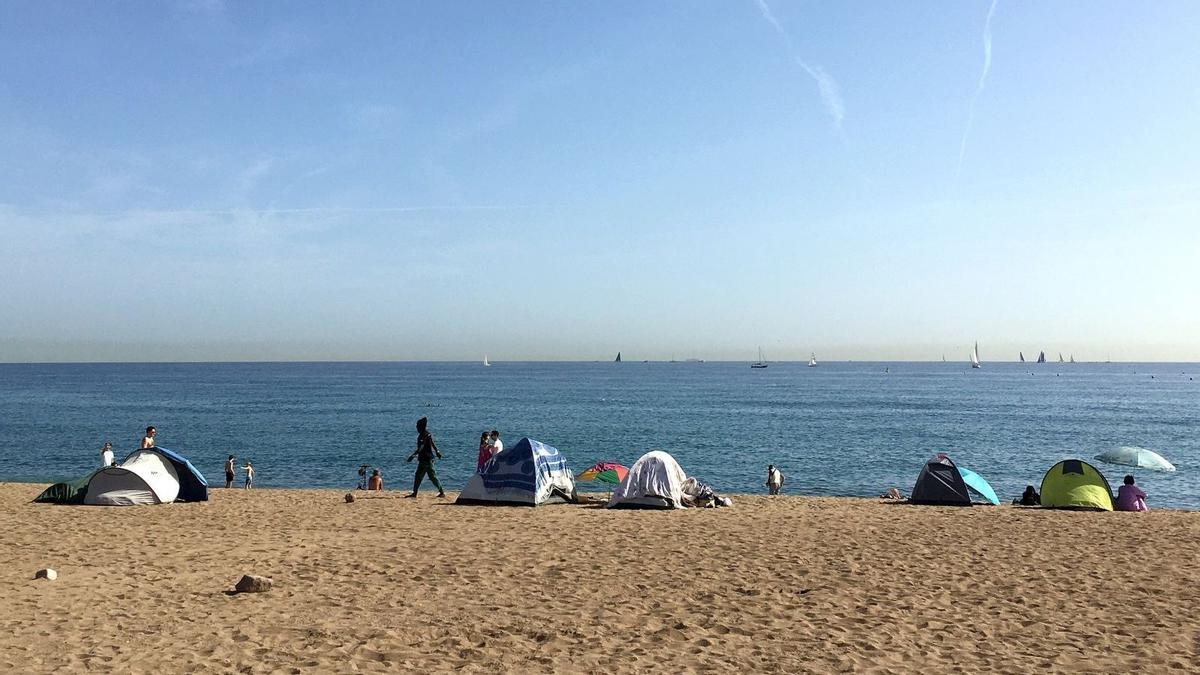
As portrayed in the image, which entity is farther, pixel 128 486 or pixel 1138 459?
pixel 1138 459

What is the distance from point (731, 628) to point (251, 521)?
12.4 meters

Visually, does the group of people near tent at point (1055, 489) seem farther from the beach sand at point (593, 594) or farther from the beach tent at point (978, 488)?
the beach sand at point (593, 594)

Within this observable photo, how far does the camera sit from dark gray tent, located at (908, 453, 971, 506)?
75.2 ft

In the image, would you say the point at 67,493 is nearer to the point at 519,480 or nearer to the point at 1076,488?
the point at 519,480

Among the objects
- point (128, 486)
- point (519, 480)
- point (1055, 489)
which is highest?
point (519, 480)

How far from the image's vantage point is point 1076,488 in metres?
21.6

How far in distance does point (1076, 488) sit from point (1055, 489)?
0.52 m

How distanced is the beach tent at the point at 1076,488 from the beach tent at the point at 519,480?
518 inches

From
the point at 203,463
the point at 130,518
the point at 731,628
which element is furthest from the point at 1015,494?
the point at 203,463

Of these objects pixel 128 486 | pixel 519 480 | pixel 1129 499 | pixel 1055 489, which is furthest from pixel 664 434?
pixel 128 486

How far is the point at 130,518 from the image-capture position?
1802 centimetres

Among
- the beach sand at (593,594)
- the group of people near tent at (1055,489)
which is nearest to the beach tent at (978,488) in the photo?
the group of people near tent at (1055,489)

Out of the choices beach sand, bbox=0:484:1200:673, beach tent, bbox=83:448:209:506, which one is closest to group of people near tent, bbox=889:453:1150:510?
beach sand, bbox=0:484:1200:673

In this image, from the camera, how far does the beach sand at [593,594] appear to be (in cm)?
880
